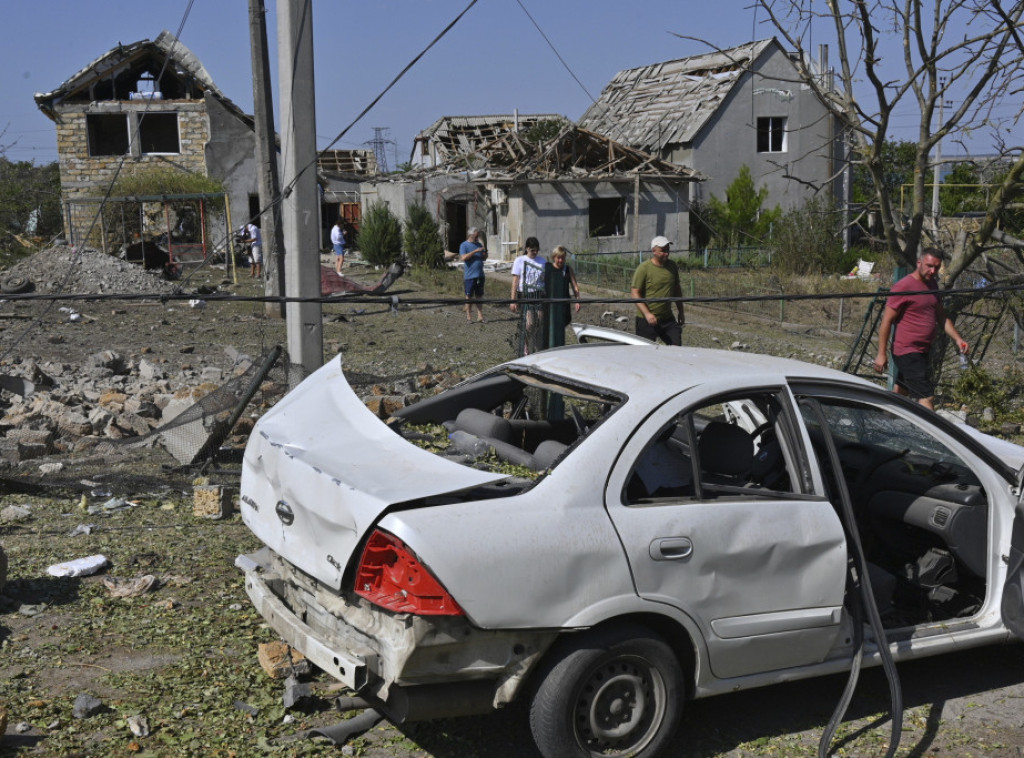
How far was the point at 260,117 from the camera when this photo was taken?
1969cm

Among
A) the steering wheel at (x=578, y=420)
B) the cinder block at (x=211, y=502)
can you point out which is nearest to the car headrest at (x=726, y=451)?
the steering wheel at (x=578, y=420)

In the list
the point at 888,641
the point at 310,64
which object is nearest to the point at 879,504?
the point at 888,641

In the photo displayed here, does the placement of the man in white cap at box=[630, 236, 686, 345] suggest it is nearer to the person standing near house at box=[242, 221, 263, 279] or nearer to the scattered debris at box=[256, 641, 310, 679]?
the scattered debris at box=[256, 641, 310, 679]

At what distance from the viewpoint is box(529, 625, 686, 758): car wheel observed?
3666 millimetres

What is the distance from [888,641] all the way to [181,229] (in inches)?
1279

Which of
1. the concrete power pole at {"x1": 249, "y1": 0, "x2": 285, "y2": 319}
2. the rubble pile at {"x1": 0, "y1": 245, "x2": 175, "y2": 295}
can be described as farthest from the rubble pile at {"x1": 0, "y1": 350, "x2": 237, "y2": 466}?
the rubble pile at {"x1": 0, "y1": 245, "x2": 175, "y2": 295}

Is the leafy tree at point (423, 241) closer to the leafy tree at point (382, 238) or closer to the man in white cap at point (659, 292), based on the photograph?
the leafy tree at point (382, 238)

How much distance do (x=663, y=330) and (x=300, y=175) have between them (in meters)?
3.93

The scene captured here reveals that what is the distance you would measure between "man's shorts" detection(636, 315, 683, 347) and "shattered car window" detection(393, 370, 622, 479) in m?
4.64

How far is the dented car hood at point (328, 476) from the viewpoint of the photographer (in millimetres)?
3666

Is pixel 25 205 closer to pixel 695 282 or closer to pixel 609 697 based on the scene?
pixel 695 282

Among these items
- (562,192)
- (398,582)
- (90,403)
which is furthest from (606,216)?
(398,582)

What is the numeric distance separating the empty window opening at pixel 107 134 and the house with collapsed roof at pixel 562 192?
1058 centimetres

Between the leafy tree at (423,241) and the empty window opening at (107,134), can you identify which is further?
the empty window opening at (107,134)
